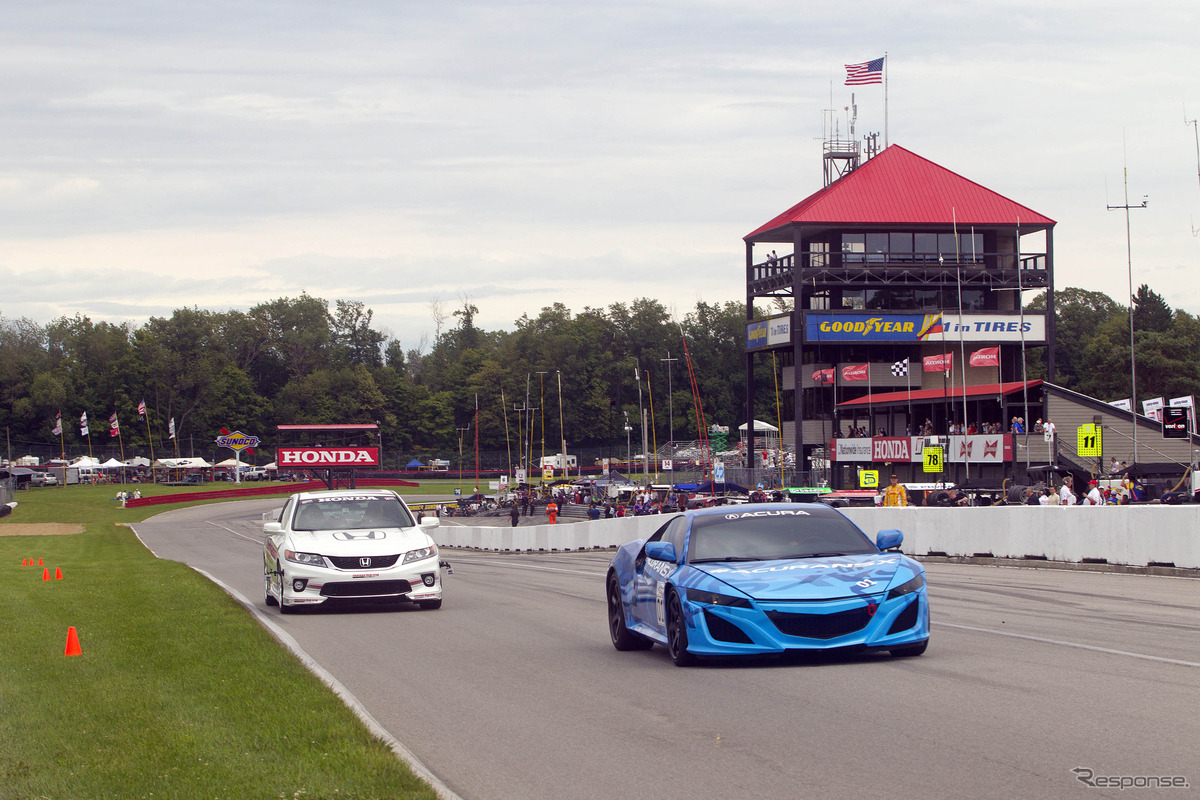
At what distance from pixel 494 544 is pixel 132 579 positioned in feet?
76.1

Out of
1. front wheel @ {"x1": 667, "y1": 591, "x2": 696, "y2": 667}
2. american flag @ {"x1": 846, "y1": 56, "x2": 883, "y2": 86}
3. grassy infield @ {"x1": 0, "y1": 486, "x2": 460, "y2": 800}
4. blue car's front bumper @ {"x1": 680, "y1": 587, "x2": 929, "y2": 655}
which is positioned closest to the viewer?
grassy infield @ {"x1": 0, "y1": 486, "x2": 460, "y2": 800}

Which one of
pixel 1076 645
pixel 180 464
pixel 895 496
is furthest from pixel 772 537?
pixel 180 464

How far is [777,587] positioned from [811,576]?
309mm

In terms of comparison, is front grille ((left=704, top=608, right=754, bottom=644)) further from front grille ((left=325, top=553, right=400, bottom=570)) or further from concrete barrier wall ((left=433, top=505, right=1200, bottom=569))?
concrete barrier wall ((left=433, top=505, right=1200, bottom=569))

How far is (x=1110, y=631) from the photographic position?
11953mm

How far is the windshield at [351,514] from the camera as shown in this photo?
16.5 metres

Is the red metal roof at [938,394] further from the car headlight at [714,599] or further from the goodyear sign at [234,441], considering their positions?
the goodyear sign at [234,441]

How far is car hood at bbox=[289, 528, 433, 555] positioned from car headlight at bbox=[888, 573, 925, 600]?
302 inches

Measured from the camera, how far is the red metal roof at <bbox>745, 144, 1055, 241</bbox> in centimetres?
6969

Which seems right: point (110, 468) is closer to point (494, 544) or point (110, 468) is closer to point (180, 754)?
point (494, 544)

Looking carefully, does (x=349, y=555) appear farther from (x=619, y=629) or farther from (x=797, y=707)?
(x=797, y=707)

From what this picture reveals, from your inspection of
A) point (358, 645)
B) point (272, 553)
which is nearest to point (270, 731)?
point (358, 645)

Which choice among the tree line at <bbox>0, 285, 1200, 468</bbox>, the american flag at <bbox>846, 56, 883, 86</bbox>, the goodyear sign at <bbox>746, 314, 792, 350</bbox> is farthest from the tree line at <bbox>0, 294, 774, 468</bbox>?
the american flag at <bbox>846, 56, 883, 86</bbox>

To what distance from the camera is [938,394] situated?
6159cm
